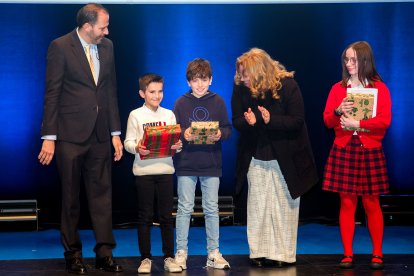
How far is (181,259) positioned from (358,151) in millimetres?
1419

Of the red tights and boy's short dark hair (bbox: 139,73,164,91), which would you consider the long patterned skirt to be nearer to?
the red tights

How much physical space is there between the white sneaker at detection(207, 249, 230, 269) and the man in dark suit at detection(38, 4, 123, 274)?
24.8 inches

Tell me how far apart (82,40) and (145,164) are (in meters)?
0.93

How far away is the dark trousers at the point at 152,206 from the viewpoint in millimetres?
4992

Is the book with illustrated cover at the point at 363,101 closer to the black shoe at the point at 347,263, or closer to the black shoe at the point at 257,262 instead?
the black shoe at the point at 347,263

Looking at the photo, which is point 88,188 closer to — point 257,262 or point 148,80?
point 148,80

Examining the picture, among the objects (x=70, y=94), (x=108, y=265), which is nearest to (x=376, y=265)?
(x=108, y=265)

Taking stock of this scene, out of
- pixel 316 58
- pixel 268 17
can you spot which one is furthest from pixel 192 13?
pixel 316 58

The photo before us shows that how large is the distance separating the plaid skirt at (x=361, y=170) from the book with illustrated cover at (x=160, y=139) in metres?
1.19

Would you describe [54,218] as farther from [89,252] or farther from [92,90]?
[92,90]

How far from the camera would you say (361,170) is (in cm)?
516

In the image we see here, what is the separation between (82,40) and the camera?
16.4ft


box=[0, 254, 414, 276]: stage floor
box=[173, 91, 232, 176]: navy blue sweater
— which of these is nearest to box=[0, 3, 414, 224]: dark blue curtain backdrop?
box=[0, 254, 414, 276]: stage floor

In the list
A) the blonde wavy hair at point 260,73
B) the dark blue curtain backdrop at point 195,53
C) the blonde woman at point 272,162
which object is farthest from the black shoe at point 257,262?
the dark blue curtain backdrop at point 195,53
